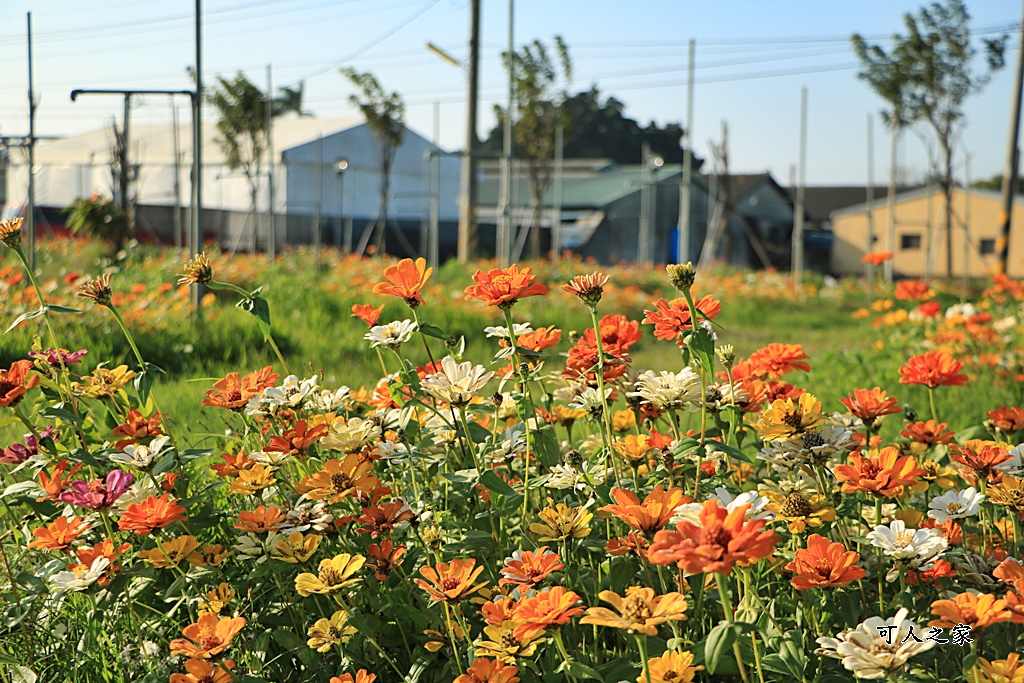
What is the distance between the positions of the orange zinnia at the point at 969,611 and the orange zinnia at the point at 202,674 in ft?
2.59

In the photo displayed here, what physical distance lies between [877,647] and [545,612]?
316 mm

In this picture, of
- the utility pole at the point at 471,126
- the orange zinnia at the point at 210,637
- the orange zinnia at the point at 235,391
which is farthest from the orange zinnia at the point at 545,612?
the utility pole at the point at 471,126

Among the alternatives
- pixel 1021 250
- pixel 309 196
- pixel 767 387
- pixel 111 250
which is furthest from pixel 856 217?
pixel 767 387

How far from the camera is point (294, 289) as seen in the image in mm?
6422

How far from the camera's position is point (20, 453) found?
1.43 meters

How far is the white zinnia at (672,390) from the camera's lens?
4.13ft

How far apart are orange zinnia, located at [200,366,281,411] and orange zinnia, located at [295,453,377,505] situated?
276 mm

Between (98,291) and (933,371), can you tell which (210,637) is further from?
(933,371)

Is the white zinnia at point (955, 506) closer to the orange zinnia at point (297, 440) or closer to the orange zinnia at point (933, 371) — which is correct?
the orange zinnia at point (933, 371)

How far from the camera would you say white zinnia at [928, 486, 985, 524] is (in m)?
1.22

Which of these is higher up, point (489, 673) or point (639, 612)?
point (639, 612)

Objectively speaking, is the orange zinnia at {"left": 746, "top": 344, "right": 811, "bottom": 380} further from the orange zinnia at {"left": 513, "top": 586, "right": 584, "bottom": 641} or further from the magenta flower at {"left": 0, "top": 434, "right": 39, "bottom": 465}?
the magenta flower at {"left": 0, "top": 434, "right": 39, "bottom": 465}

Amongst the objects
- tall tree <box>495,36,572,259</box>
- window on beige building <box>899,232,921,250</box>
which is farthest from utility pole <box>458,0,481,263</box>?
window on beige building <box>899,232,921,250</box>

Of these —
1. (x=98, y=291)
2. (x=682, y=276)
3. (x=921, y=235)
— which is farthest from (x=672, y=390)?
(x=921, y=235)
